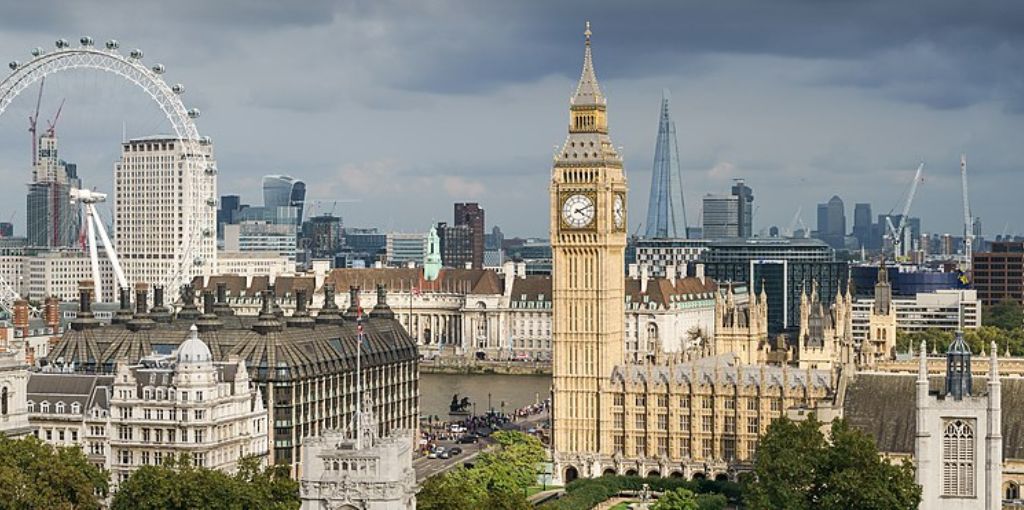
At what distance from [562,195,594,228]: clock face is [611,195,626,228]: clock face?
1.75 metres

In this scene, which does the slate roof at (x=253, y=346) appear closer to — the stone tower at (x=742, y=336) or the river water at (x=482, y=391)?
the stone tower at (x=742, y=336)

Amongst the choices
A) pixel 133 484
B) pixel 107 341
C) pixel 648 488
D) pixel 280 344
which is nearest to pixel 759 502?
pixel 648 488

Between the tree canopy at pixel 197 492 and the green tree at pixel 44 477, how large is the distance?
2057mm

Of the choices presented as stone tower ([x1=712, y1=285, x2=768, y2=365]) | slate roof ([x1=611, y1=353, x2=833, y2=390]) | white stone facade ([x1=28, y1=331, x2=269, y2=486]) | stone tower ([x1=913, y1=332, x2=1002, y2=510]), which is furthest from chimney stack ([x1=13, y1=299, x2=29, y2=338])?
stone tower ([x1=913, y1=332, x2=1002, y2=510])

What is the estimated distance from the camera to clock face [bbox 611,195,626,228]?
11688 centimetres

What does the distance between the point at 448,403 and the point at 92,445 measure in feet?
220

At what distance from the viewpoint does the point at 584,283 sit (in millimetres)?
116062

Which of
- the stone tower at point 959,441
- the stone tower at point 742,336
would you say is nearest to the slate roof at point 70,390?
the stone tower at point 959,441

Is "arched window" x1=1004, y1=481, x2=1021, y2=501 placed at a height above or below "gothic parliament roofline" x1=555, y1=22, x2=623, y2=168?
below

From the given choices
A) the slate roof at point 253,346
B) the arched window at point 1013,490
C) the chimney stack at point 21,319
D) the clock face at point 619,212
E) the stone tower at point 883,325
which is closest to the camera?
the arched window at point 1013,490

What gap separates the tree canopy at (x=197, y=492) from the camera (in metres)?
82.0

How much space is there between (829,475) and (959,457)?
6.08 meters

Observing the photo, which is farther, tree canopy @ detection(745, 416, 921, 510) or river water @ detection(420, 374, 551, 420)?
river water @ detection(420, 374, 551, 420)

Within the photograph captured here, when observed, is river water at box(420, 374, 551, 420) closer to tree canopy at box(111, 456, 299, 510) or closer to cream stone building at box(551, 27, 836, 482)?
cream stone building at box(551, 27, 836, 482)
